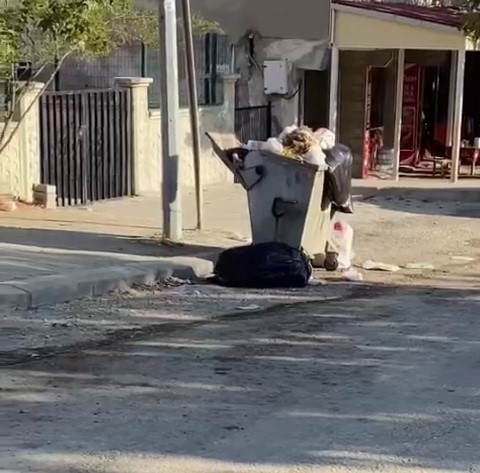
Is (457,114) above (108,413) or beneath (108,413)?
above

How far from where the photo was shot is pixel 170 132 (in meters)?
11.8

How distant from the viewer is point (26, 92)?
13578 millimetres

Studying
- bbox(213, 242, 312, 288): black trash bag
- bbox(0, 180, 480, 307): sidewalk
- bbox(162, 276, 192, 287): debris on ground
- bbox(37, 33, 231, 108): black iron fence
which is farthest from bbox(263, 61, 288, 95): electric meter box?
bbox(162, 276, 192, 287): debris on ground

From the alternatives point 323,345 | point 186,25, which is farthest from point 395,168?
point 323,345

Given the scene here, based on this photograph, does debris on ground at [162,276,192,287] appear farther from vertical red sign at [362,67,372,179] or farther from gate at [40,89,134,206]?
vertical red sign at [362,67,372,179]

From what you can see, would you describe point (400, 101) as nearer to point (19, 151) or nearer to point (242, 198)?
point (242, 198)

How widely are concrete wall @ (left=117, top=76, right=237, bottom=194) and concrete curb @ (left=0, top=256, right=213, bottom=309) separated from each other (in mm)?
4646

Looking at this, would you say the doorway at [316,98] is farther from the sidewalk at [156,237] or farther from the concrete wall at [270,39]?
the sidewalk at [156,237]

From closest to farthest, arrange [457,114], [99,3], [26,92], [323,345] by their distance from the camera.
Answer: [323,345]
[99,3]
[26,92]
[457,114]

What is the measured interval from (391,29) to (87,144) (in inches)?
231

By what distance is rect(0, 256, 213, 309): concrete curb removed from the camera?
8648mm

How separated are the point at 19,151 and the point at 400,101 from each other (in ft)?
25.2

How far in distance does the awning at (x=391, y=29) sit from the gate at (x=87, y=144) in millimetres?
4429

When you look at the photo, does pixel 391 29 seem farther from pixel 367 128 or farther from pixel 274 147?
pixel 274 147
